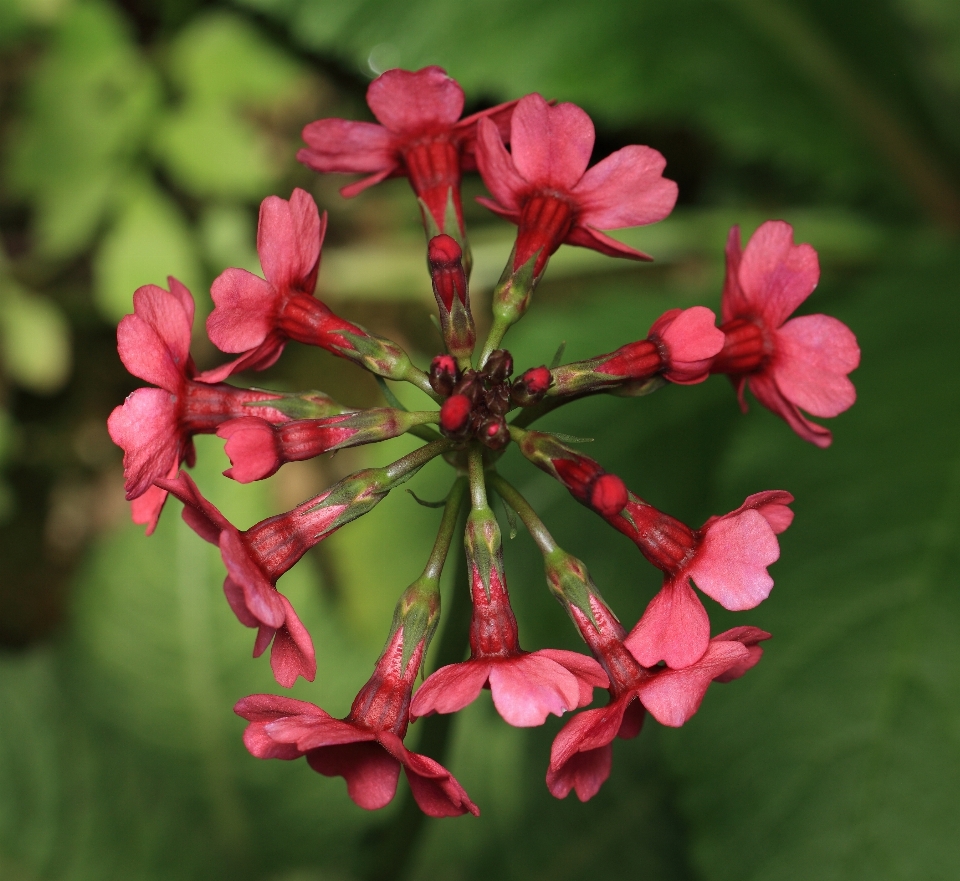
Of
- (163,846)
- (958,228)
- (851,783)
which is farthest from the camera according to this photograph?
(958,228)

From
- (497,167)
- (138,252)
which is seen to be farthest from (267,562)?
(138,252)

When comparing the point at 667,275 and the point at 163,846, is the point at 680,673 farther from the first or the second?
the point at 667,275

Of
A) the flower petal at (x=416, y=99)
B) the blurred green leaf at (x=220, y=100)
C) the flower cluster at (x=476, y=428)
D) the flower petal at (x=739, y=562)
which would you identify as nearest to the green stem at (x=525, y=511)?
the flower cluster at (x=476, y=428)

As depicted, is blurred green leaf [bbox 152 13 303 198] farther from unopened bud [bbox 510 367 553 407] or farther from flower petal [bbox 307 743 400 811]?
flower petal [bbox 307 743 400 811]

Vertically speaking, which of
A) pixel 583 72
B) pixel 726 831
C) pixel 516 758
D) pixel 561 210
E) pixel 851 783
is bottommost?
pixel 516 758

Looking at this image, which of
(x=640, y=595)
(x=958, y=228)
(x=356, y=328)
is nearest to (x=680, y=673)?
(x=356, y=328)

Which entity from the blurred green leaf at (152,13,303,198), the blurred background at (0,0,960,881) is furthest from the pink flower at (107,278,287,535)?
the blurred green leaf at (152,13,303,198)

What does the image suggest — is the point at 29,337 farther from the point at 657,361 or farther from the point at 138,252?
the point at 657,361
